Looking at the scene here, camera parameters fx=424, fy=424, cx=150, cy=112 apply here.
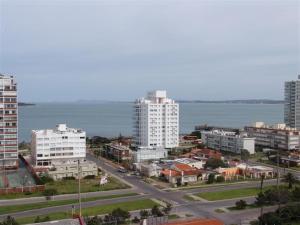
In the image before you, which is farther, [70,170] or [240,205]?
[70,170]

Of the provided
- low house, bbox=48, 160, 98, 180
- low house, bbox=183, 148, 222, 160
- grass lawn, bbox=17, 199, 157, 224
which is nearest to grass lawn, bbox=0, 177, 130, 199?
low house, bbox=48, 160, 98, 180

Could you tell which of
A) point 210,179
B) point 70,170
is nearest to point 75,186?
point 70,170

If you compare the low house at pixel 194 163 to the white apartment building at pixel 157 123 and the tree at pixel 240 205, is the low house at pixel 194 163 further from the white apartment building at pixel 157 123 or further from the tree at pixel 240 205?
the tree at pixel 240 205

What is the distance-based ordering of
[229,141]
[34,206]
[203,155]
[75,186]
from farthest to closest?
1. [229,141]
2. [203,155]
3. [75,186]
4. [34,206]

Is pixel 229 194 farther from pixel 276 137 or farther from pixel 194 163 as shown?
pixel 276 137

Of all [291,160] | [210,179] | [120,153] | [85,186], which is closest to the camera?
[85,186]

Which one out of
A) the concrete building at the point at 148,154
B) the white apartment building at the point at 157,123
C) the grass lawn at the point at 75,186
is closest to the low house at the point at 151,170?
the grass lawn at the point at 75,186

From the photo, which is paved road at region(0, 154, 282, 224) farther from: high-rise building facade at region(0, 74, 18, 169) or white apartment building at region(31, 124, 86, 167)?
high-rise building facade at region(0, 74, 18, 169)
